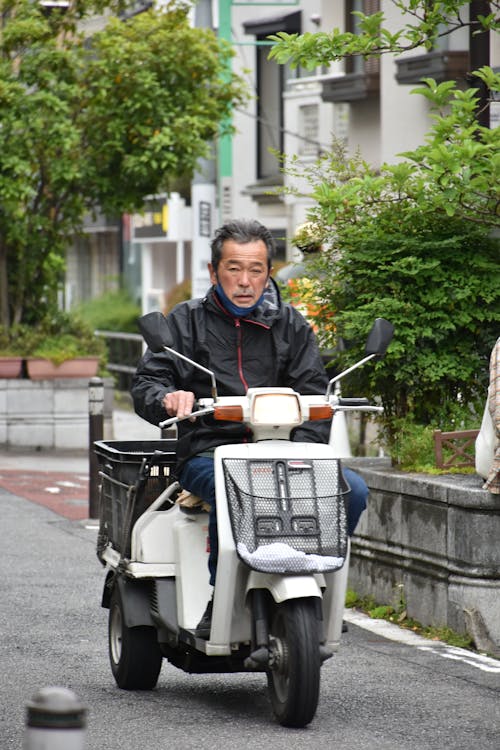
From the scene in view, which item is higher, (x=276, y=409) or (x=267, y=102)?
(x=267, y=102)

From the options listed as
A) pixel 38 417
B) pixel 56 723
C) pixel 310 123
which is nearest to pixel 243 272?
pixel 56 723

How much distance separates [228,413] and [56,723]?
282cm

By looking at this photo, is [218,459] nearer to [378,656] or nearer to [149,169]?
[378,656]

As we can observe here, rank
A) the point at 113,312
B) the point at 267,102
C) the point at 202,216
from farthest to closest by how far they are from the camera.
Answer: the point at 113,312
the point at 267,102
the point at 202,216

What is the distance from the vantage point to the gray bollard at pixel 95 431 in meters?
13.2

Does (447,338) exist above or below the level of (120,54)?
below

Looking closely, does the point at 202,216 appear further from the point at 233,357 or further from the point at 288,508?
the point at 288,508

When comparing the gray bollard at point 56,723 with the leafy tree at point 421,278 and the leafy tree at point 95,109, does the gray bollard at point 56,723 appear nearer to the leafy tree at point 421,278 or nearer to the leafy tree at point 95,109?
the leafy tree at point 421,278

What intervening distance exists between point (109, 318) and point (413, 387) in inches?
1197

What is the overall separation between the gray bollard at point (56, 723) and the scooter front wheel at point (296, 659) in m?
2.44

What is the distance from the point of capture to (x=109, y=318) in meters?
39.2

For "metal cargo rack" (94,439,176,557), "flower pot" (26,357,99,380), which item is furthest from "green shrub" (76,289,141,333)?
"metal cargo rack" (94,439,176,557)

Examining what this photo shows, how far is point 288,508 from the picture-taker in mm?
6012

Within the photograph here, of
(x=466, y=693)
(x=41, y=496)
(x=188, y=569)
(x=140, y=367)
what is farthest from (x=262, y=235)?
(x=41, y=496)
